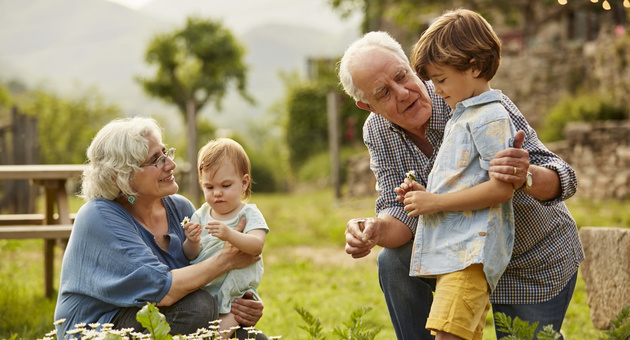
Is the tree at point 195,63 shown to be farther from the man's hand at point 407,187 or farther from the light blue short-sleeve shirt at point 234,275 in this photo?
the man's hand at point 407,187

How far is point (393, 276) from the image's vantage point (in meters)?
3.09

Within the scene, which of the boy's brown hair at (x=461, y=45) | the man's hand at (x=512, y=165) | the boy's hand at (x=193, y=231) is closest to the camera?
the man's hand at (x=512, y=165)

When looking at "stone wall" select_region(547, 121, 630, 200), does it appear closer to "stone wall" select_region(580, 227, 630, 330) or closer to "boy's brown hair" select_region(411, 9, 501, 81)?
"stone wall" select_region(580, 227, 630, 330)

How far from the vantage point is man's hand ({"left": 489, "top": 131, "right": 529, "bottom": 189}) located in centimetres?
237

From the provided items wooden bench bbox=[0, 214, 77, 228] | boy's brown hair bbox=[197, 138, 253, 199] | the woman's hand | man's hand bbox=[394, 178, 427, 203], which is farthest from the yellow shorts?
wooden bench bbox=[0, 214, 77, 228]

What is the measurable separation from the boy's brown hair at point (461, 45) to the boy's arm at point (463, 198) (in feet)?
1.48

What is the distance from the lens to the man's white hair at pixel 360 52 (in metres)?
2.97

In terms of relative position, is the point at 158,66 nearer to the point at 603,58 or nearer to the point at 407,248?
the point at 603,58

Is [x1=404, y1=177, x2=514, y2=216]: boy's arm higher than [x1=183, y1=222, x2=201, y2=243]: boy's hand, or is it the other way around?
[x1=404, y1=177, x2=514, y2=216]: boy's arm

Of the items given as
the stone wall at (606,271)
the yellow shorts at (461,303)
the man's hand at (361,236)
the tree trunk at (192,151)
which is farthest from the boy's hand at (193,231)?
the tree trunk at (192,151)

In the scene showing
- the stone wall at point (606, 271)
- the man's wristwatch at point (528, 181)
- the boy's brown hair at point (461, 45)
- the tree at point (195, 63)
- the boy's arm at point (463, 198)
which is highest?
the tree at point (195, 63)

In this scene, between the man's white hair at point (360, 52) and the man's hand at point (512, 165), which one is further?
the man's white hair at point (360, 52)

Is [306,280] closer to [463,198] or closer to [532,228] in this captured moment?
[532,228]

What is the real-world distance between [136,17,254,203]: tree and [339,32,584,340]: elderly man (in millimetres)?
18512
